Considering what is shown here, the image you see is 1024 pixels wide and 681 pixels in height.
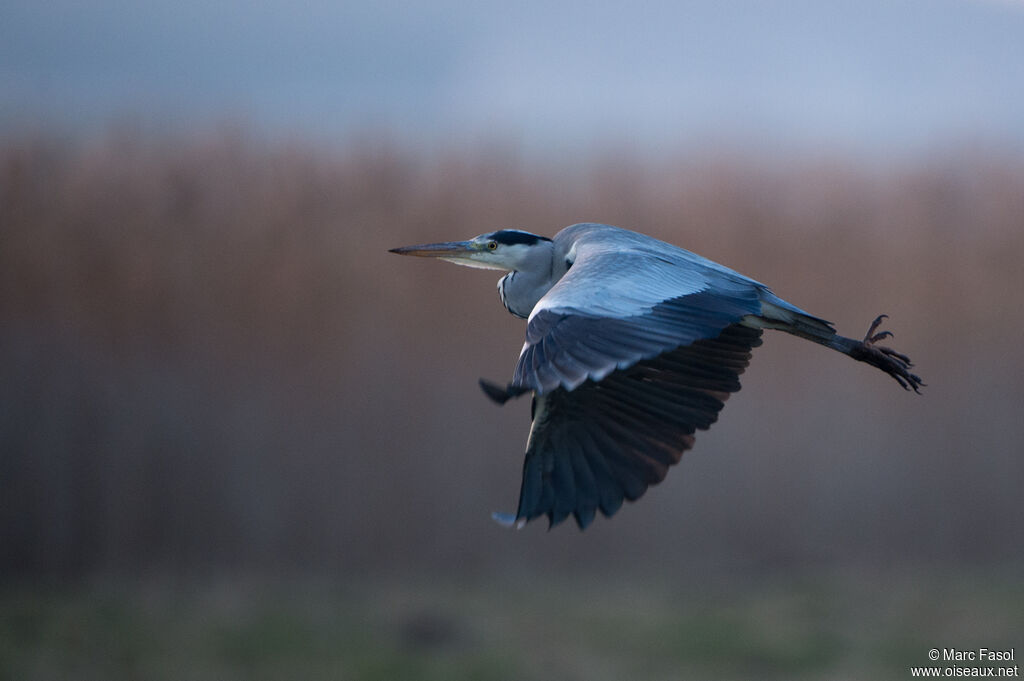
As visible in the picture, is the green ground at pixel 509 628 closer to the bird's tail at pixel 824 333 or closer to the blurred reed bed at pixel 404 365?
the blurred reed bed at pixel 404 365

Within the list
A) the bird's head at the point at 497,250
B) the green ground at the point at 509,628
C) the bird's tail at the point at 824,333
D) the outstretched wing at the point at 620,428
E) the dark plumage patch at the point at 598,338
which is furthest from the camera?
the green ground at the point at 509,628

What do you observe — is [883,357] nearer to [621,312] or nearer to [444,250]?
[621,312]

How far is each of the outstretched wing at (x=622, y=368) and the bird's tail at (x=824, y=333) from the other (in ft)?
0.20

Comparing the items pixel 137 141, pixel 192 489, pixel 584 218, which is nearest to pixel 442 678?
pixel 192 489

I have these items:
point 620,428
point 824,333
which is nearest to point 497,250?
point 620,428

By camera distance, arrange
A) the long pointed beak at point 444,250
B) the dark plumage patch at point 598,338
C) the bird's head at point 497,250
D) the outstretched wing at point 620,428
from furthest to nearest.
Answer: the long pointed beak at point 444,250 < the bird's head at point 497,250 < the outstretched wing at point 620,428 < the dark plumage patch at point 598,338

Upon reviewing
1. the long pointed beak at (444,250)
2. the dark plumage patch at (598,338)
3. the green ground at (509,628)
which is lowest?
the green ground at (509,628)

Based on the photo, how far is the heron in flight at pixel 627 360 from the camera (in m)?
2.18

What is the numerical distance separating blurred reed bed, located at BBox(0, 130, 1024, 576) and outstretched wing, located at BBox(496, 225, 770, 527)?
3.41m

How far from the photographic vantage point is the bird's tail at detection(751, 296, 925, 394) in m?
2.68

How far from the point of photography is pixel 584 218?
6.23m

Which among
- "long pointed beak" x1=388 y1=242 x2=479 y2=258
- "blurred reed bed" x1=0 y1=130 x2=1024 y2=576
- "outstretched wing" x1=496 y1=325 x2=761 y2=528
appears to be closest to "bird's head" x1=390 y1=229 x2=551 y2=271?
"long pointed beak" x1=388 y1=242 x2=479 y2=258

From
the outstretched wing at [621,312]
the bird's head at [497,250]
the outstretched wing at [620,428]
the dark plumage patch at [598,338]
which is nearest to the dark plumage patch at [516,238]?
the bird's head at [497,250]

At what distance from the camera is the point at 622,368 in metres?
2.17
